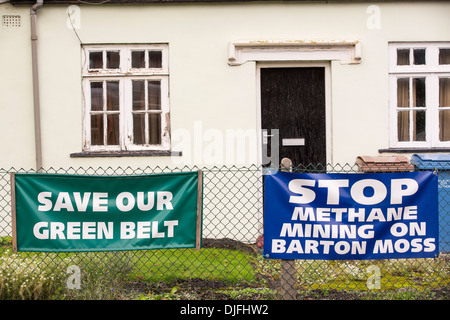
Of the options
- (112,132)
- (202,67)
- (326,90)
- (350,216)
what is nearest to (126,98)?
(112,132)

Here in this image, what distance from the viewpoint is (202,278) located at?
16.6 ft

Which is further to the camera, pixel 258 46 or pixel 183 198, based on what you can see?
pixel 258 46

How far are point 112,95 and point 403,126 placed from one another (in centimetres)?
449

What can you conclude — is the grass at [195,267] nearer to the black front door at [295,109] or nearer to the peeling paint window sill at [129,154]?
the peeling paint window sill at [129,154]

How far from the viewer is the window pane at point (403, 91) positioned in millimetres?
7375

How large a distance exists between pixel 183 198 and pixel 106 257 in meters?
1.51

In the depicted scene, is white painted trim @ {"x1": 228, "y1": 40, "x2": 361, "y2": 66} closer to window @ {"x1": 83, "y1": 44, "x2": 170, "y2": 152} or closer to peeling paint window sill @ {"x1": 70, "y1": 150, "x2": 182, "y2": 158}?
window @ {"x1": 83, "y1": 44, "x2": 170, "y2": 152}

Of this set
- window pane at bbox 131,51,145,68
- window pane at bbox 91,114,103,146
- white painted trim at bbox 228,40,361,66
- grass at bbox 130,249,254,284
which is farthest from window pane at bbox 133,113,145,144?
grass at bbox 130,249,254,284

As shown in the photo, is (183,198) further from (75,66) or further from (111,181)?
(75,66)

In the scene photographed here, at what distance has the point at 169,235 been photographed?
4113 mm

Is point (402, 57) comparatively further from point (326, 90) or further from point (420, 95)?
point (326, 90)

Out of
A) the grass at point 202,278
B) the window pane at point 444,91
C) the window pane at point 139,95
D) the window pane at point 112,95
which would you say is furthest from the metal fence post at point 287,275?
the window pane at point 444,91

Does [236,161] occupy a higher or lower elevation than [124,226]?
higher

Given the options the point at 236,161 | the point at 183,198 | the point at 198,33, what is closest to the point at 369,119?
the point at 236,161
